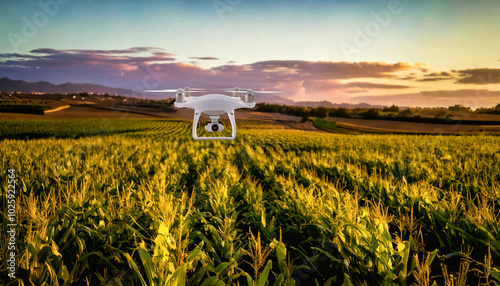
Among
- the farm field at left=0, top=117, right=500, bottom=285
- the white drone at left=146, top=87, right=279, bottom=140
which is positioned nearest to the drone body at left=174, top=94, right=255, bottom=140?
the white drone at left=146, top=87, right=279, bottom=140

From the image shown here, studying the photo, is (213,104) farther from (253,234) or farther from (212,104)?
(253,234)

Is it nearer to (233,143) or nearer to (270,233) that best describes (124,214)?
(270,233)

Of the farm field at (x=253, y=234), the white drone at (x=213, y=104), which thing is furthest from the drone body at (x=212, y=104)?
the farm field at (x=253, y=234)

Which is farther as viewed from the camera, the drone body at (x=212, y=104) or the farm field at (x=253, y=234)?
the drone body at (x=212, y=104)

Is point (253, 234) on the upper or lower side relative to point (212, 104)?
lower

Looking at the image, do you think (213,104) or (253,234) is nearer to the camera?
(213,104)

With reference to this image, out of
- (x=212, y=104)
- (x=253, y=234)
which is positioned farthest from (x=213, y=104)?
(x=253, y=234)

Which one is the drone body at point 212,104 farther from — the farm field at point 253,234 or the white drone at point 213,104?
the farm field at point 253,234

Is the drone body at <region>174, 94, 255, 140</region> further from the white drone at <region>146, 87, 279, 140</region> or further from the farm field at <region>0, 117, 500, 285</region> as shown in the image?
the farm field at <region>0, 117, 500, 285</region>

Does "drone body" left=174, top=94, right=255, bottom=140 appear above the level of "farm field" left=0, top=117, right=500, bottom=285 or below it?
above
